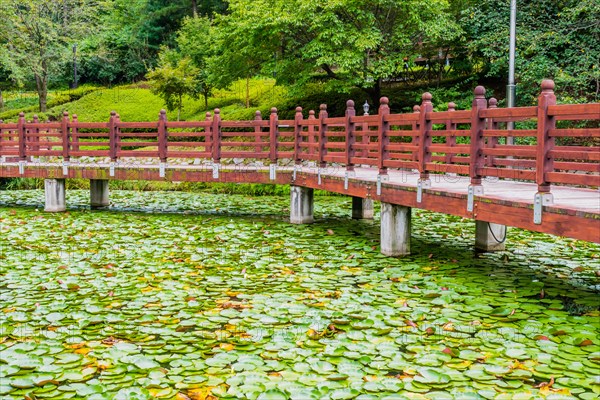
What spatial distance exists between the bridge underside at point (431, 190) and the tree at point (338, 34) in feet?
23.9

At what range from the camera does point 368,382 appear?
4910 millimetres

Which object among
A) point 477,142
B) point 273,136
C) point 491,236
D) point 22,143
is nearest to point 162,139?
point 273,136

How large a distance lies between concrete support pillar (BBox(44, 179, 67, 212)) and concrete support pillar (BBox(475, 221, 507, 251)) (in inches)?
404

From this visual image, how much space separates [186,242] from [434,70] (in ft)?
Answer: 62.9

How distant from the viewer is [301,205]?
1358cm

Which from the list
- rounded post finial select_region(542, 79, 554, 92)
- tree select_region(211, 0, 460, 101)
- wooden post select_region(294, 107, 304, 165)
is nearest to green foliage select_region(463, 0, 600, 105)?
tree select_region(211, 0, 460, 101)

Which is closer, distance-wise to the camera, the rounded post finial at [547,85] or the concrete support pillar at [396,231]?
the rounded post finial at [547,85]

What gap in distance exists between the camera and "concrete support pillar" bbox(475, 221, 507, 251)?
9.91m

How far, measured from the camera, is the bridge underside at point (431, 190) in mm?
6605

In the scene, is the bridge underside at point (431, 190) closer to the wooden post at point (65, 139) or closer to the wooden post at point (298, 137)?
the wooden post at point (298, 137)

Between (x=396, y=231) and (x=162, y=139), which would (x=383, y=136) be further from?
(x=162, y=139)

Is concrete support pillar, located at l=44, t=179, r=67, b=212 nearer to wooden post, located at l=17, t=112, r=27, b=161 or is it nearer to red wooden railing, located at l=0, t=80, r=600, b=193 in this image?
red wooden railing, located at l=0, t=80, r=600, b=193

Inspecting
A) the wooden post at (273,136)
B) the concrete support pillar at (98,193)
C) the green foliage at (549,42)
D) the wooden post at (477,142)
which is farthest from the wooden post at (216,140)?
the green foliage at (549,42)

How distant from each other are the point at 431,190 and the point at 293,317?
3289 mm
